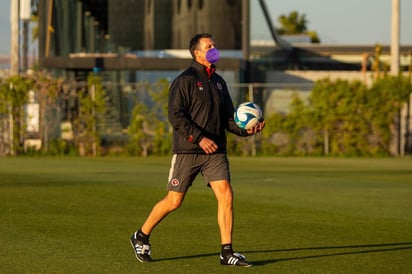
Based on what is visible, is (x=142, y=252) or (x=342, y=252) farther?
(x=342, y=252)

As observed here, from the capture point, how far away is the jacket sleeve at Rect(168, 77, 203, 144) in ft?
30.3

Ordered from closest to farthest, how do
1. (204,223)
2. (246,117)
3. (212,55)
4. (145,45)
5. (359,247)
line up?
(212,55), (246,117), (359,247), (204,223), (145,45)

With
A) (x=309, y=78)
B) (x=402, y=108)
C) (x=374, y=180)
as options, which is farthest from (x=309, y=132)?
(x=374, y=180)

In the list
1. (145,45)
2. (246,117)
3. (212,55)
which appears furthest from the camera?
(145,45)

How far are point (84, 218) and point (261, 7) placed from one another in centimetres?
3127

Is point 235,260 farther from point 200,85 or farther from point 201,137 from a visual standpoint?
point 200,85

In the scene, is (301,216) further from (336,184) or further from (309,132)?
(309,132)

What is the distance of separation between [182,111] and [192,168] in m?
0.55

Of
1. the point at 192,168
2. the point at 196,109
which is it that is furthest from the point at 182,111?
the point at 192,168

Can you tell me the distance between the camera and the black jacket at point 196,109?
9250mm

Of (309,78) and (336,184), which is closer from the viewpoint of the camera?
(336,184)

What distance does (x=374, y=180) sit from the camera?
21.3 metres

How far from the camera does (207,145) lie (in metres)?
9.23

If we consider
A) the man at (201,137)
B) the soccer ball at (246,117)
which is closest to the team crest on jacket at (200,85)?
the man at (201,137)
